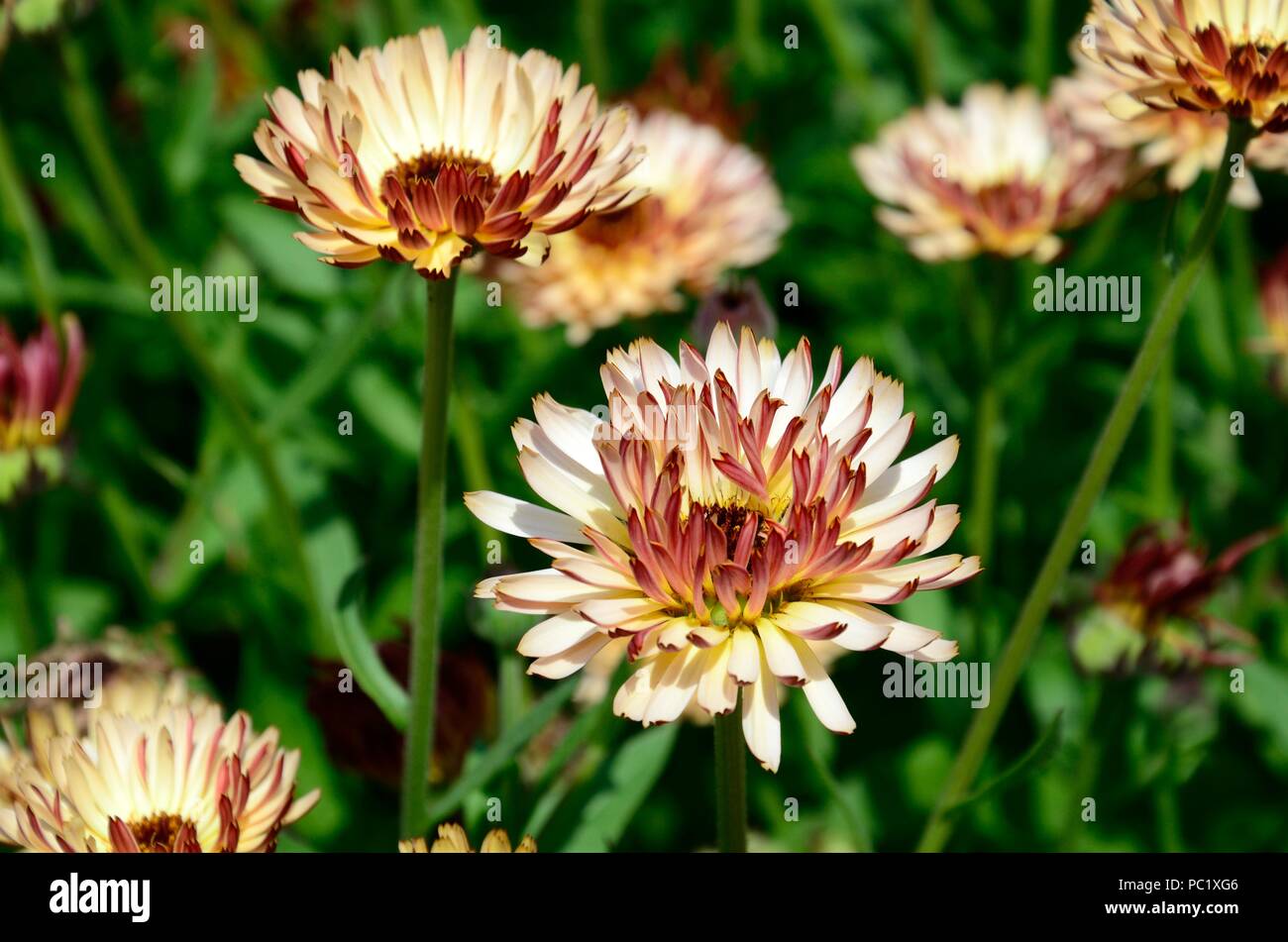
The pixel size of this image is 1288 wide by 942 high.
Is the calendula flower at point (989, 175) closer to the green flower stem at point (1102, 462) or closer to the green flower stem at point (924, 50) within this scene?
the green flower stem at point (924, 50)

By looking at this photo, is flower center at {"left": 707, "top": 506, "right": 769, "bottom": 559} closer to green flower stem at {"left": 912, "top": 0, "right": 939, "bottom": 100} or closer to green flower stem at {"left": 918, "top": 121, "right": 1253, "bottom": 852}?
green flower stem at {"left": 918, "top": 121, "right": 1253, "bottom": 852}

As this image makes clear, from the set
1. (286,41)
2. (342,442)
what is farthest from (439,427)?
(286,41)

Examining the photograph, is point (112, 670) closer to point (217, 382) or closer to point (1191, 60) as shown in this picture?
point (217, 382)

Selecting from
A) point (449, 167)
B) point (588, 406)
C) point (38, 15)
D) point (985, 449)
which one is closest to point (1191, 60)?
point (449, 167)

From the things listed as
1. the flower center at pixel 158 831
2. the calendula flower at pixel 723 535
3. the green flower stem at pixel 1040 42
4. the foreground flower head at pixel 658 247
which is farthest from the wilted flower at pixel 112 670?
the green flower stem at pixel 1040 42

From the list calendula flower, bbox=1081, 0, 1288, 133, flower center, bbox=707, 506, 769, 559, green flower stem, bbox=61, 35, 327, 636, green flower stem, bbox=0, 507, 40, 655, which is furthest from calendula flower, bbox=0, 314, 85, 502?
calendula flower, bbox=1081, 0, 1288, 133

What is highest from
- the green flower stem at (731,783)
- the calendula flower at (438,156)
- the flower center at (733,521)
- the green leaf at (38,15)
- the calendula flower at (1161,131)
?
the green leaf at (38,15)
